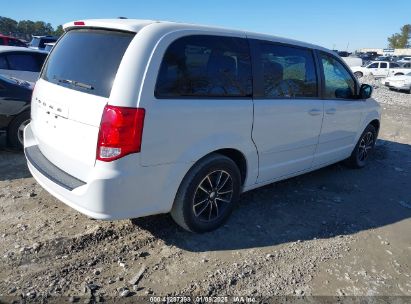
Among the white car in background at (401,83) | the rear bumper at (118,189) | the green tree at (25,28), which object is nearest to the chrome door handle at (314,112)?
the rear bumper at (118,189)

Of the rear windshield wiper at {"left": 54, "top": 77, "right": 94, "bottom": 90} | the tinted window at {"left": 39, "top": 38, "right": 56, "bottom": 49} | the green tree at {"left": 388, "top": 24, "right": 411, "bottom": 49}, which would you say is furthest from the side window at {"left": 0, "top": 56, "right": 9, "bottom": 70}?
the green tree at {"left": 388, "top": 24, "right": 411, "bottom": 49}

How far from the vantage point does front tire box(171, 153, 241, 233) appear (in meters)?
3.37

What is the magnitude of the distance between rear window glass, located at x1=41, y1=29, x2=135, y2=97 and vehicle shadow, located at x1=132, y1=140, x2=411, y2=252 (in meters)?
1.48

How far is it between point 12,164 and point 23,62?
4172mm

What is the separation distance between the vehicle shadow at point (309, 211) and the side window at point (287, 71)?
1.29 m

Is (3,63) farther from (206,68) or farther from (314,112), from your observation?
(314,112)

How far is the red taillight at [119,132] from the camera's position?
2811mm

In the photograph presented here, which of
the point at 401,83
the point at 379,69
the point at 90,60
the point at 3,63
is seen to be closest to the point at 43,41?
the point at 3,63

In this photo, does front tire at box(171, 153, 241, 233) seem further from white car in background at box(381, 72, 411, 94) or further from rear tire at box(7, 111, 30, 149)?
white car in background at box(381, 72, 411, 94)

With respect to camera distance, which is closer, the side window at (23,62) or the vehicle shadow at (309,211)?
the vehicle shadow at (309,211)

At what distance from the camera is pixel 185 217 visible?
345 centimetres

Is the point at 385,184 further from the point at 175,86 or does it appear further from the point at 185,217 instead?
the point at 175,86

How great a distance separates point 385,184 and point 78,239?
4318 mm

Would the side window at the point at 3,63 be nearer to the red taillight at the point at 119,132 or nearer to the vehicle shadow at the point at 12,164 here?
the vehicle shadow at the point at 12,164
